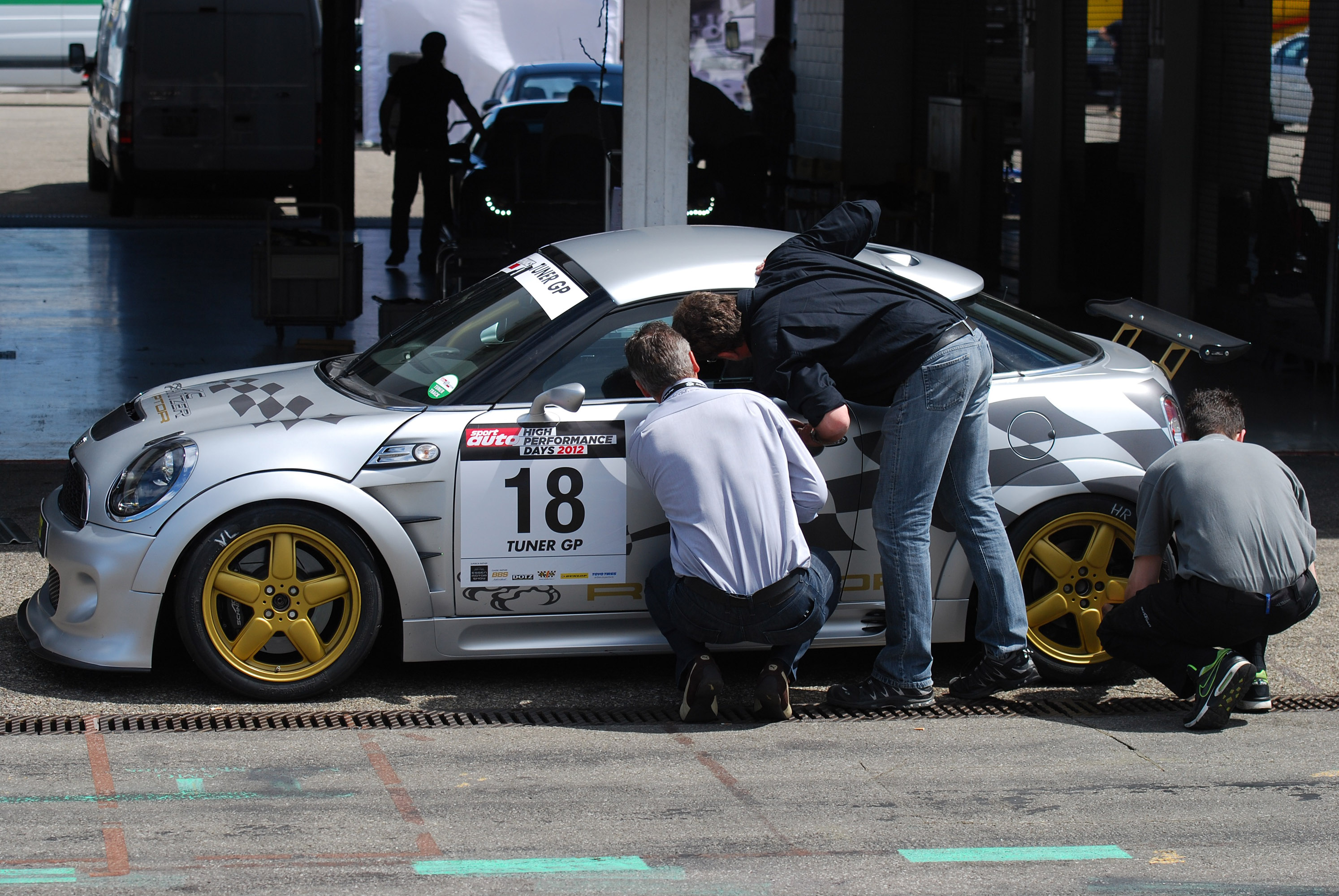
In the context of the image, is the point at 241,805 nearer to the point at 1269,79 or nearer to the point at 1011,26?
the point at 1269,79

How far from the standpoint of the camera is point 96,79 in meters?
17.2

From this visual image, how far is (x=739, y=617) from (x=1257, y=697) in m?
1.69

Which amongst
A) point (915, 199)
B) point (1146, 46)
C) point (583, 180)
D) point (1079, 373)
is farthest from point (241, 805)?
point (915, 199)

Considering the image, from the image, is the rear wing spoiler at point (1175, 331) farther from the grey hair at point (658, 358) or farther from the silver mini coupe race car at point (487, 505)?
the grey hair at point (658, 358)

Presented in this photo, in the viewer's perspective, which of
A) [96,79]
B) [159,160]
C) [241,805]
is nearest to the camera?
[241,805]

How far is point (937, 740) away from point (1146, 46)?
8.68 m

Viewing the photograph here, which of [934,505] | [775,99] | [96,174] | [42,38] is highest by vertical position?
[42,38]

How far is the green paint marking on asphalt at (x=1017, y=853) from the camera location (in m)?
3.89

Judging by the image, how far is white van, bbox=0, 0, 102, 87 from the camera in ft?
97.3

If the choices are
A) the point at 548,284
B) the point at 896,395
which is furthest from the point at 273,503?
the point at 896,395

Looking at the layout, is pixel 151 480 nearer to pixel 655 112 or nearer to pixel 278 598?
pixel 278 598

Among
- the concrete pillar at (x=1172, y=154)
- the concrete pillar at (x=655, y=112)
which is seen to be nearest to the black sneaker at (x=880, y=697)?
the concrete pillar at (x=655, y=112)

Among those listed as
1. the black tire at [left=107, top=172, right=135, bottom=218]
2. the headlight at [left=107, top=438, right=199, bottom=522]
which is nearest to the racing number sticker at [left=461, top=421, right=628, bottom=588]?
the headlight at [left=107, top=438, right=199, bottom=522]

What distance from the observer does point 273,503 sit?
4.70 metres
